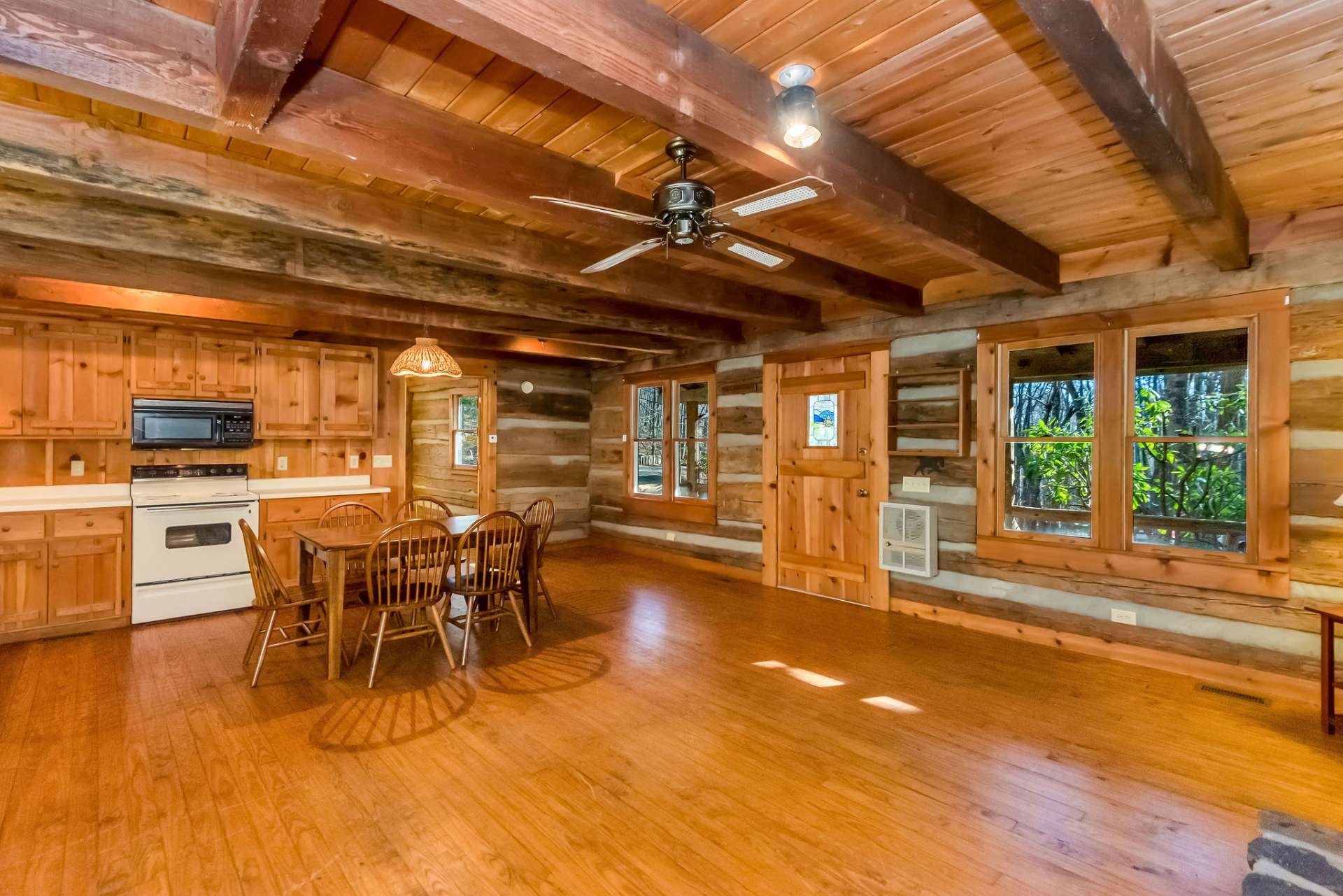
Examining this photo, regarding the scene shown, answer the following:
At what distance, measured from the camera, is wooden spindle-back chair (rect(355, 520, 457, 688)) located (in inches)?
134

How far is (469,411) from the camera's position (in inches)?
324

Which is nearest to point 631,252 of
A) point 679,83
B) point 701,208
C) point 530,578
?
point 701,208

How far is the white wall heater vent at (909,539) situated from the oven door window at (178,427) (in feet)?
18.3

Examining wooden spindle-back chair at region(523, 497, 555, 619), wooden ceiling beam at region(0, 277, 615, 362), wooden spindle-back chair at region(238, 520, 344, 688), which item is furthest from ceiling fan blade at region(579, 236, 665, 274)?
wooden ceiling beam at region(0, 277, 615, 362)

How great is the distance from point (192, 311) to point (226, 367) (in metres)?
0.91

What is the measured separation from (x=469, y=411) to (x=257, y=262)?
4988 millimetres

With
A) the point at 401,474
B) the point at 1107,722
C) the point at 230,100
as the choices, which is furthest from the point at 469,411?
the point at 1107,722

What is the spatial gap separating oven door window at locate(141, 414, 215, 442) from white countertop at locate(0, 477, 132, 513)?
19.4 inches

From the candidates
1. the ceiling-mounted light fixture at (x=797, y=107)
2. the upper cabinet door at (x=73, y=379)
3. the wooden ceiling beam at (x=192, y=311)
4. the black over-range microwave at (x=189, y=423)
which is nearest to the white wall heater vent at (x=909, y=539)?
the ceiling-mounted light fixture at (x=797, y=107)

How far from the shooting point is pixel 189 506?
15.3ft

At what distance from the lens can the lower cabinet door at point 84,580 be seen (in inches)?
169

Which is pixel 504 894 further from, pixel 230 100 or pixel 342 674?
pixel 230 100

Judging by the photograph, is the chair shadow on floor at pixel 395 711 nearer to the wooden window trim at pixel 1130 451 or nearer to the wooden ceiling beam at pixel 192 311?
the wooden ceiling beam at pixel 192 311

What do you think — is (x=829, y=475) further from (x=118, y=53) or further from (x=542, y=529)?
(x=118, y=53)
